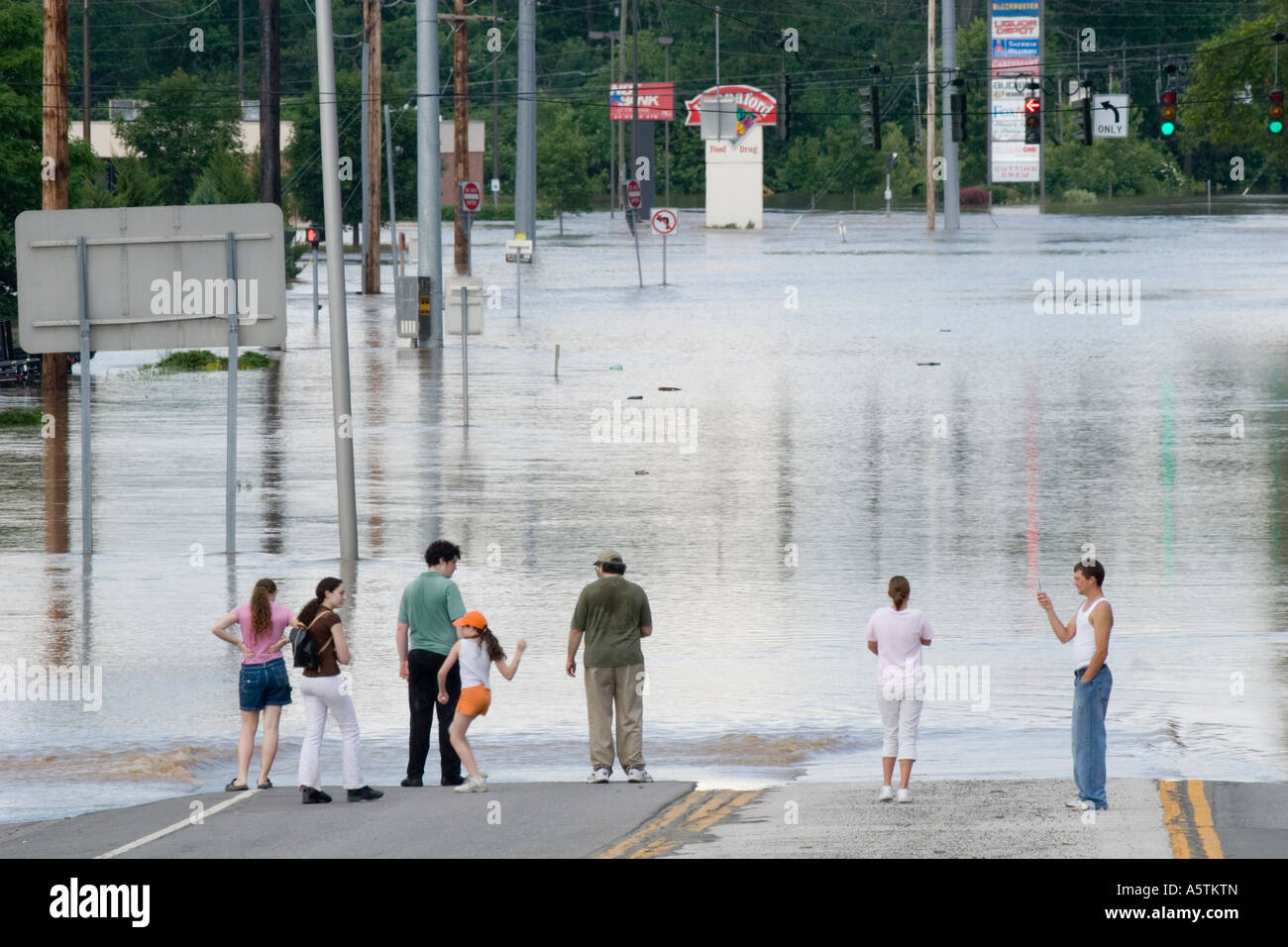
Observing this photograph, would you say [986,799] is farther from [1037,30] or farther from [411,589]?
[1037,30]

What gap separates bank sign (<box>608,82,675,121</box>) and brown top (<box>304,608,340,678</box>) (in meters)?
102

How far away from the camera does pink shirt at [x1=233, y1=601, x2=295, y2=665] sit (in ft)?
41.2

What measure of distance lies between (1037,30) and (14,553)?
89702 mm

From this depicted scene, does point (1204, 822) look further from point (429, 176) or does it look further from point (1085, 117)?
point (1085, 117)

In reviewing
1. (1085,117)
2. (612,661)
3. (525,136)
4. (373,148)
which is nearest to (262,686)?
(612,661)

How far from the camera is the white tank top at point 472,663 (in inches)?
488

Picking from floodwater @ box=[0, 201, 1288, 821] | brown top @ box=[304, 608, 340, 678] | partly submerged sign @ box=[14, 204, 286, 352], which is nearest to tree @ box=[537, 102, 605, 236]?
floodwater @ box=[0, 201, 1288, 821]

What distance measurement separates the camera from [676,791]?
12203mm

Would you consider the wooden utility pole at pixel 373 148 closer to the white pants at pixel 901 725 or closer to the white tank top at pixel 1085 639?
the white pants at pixel 901 725

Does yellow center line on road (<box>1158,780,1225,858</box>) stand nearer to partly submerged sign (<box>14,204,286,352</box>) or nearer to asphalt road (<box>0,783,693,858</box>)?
asphalt road (<box>0,783,693,858</box>)

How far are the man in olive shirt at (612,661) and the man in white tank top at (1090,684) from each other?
8.40 ft

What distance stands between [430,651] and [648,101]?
10364 cm

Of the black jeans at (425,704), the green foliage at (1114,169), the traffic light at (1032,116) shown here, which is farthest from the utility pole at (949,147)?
the black jeans at (425,704)

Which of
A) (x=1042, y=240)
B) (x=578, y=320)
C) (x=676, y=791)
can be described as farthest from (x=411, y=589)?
(x=1042, y=240)
